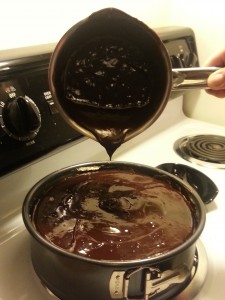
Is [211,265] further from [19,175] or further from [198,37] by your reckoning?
[198,37]

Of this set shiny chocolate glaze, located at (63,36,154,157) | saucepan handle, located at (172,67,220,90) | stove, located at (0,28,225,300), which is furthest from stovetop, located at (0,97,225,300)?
saucepan handle, located at (172,67,220,90)

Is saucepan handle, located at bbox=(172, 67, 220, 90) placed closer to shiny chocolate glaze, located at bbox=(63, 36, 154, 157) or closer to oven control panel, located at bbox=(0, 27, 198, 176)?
shiny chocolate glaze, located at bbox=(63, 36, 154, 157)

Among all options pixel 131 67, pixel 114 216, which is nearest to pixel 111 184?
pixel 114 216

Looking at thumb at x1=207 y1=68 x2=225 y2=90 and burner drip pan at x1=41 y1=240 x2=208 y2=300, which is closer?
burner drip pan at x1=41 y1=240 x2=208 y2=300

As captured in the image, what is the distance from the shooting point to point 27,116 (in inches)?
25.8

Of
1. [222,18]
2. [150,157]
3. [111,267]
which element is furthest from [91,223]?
[222,18]

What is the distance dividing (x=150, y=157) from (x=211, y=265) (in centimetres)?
40

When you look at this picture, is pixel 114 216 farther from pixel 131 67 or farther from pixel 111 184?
pixel 131 67

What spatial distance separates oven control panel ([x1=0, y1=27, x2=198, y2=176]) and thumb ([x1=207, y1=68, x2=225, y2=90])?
28 cm

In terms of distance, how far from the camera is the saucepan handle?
69 cm

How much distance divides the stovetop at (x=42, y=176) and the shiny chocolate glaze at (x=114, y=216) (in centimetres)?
7

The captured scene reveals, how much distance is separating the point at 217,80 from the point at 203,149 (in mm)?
359

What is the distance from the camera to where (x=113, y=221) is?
61 centimetres

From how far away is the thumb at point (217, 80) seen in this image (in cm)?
68
